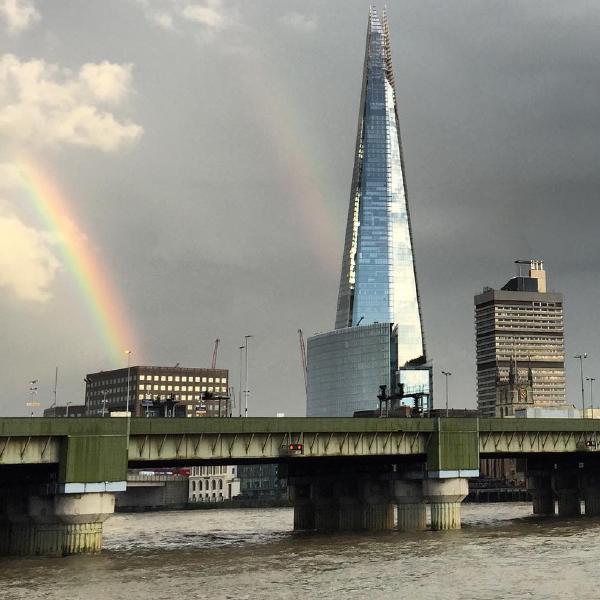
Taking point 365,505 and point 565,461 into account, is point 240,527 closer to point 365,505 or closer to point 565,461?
point 365,505

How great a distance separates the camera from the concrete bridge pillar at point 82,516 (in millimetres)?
80250

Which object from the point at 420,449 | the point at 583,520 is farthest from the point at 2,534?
the point at 583,520

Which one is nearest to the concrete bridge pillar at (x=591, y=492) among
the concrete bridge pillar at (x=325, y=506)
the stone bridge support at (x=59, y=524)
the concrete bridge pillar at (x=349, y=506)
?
the concrete bridge pillar at (x=349, y=506)

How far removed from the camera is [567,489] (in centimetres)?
14125

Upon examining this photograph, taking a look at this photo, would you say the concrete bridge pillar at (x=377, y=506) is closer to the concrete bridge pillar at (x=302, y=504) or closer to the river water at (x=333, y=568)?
the river water at (x=333, y=568)

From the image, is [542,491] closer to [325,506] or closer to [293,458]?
[325,506]

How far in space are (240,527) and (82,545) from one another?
2325 inches

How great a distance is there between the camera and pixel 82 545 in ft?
266

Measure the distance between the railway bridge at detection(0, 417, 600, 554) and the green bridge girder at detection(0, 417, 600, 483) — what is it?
0.35 ft

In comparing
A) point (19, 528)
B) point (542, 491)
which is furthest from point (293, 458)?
point (542, 491)

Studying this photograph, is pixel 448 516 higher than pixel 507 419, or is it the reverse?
pixel 507 419

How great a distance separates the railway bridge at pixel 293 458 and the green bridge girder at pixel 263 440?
108 mm

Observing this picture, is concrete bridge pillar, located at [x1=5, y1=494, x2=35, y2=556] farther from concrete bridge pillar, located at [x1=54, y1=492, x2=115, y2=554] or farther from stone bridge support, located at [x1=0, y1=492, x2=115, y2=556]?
concrete bridge pillar, located at [x1=54, y1=492, x2=115, y2=554]

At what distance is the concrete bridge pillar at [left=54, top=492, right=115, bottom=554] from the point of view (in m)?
80.2
